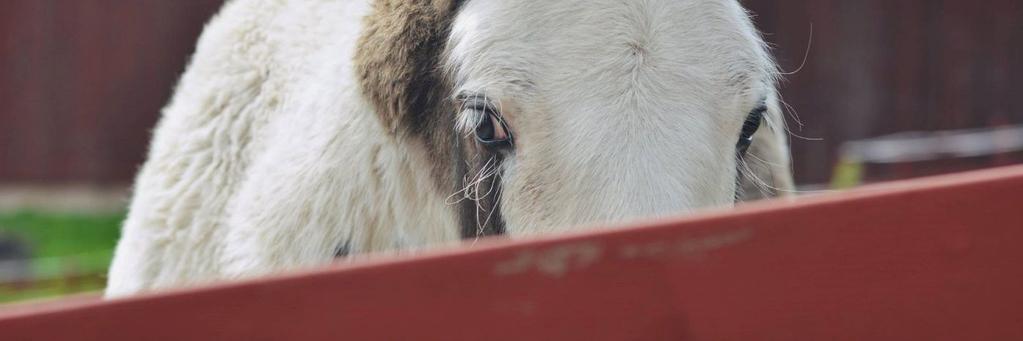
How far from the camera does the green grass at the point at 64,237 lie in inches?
328

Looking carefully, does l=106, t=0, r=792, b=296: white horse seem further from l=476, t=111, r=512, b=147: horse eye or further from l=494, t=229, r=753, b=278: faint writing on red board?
l=494, t=229, r=753, b=278: faint writing on red board

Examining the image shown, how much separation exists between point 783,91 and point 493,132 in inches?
330

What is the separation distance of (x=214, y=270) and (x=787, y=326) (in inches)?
89.3

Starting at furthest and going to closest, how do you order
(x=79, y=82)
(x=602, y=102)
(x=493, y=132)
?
1. (x=79, y=82)
2. (x=493, y=132)
3. (x=602, y=102)

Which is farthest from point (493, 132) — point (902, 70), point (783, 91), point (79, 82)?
point (79, 82)

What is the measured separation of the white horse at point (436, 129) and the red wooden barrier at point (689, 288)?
98cm

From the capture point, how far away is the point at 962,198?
42.1 inches

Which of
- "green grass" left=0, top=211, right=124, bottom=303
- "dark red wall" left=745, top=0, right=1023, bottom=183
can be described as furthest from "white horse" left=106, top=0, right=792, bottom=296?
"dark red wall" left=745, top=0, right=1023, bottom=183

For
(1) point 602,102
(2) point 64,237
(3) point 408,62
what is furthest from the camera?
(2) point 64,237

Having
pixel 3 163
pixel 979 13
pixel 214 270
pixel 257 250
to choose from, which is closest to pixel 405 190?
pixel 257 250

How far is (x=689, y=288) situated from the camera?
104 cm

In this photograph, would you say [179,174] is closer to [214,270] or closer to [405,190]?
[214,270]

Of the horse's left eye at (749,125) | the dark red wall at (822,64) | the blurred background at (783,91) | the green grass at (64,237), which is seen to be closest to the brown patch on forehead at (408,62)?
the horse's left eye at (749,125)

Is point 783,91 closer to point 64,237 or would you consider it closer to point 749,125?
point 64,237
